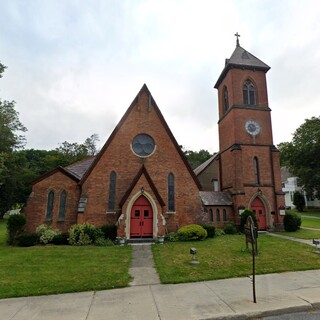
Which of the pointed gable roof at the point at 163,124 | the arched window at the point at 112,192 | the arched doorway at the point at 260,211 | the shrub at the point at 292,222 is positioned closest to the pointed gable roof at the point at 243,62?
the pointed gable roof at the point at 163,124

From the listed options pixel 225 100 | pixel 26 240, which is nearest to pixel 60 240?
pixel 26 240

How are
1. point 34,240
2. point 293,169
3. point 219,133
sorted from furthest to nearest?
point 293,169
point 219,133
point 34,240

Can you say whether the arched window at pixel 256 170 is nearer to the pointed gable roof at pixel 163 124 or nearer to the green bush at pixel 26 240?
the pointed gable roof at pixel 163 124

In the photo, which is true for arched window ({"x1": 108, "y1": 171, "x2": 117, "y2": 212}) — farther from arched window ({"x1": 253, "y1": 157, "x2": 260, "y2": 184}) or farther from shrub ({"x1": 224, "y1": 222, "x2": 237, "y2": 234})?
arched window ({"x1": 253, "y1": 157, "x2": 260, "y2": 184})

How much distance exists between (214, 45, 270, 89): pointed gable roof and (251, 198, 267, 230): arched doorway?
14678 mm

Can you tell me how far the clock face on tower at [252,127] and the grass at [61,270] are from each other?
1798 cm

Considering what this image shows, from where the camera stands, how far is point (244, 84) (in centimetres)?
2727

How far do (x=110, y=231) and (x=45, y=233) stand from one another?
438 centimetres

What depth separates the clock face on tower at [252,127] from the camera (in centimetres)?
2583

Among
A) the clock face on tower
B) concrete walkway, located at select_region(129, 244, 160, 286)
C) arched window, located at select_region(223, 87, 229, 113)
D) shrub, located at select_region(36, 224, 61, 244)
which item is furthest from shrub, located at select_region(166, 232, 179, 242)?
arched window, located at select_region(223, 87, 229, 113)

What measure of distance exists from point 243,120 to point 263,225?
1092 cm

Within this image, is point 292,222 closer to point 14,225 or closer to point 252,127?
point 252,127

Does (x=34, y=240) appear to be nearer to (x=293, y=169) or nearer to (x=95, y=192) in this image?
(x=95, y=192)

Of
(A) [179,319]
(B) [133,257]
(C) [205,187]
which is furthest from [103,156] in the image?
(C) [205,187]
